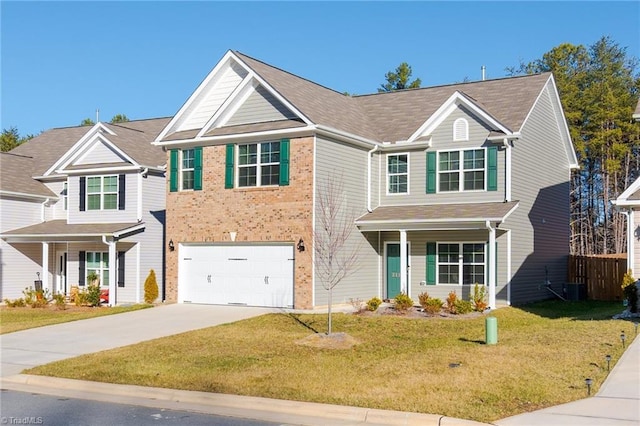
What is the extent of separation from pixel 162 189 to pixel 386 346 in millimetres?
16741

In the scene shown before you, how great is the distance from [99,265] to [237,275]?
805 cm

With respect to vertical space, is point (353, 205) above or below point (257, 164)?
below

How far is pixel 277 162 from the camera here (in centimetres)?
2489

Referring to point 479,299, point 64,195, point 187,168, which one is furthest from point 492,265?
point 64,195

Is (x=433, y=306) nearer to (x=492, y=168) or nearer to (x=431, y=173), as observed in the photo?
(x=492, y=168)

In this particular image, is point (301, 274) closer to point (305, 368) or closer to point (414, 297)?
point (414, 297)

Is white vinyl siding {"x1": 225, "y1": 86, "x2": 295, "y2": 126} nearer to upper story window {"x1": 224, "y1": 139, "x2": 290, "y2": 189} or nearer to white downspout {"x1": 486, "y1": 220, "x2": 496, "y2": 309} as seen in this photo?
upper story window {"x1": 224, "y1": 139, "x2": 290, "y2": 189}

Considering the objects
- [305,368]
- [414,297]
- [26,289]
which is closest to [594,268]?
[414,297]

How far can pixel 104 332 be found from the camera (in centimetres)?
2047

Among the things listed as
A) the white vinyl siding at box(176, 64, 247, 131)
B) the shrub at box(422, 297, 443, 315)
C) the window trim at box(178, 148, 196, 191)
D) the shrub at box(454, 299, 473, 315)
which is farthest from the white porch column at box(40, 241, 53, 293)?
the shrub at box(454, 299, 473, 315)

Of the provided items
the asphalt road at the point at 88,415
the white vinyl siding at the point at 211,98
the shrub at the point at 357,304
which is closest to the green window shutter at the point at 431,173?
the shrub at the point at 357,304

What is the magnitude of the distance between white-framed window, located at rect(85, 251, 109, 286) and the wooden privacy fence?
1896 centimetres

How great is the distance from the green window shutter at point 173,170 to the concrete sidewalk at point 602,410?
1840 centimetres

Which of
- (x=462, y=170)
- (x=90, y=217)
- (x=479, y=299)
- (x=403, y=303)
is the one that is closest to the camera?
(x=403, y=303)
